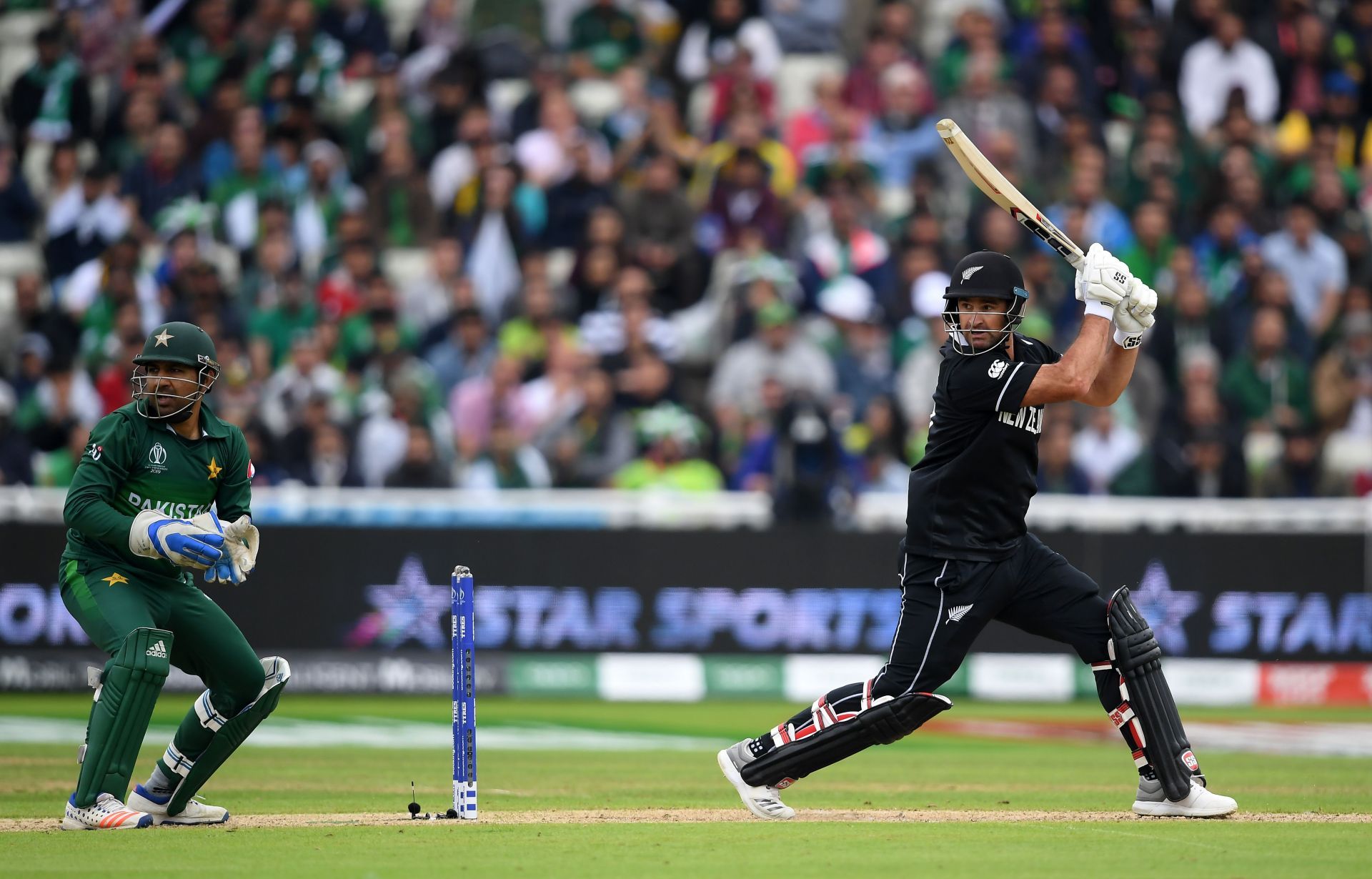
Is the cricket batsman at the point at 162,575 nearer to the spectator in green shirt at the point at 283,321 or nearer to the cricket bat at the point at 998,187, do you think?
the cricket bat at the point at 998,187

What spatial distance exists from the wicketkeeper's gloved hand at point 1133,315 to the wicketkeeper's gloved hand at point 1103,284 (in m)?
0.03

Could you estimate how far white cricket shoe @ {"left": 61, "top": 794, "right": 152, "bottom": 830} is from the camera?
310 inches

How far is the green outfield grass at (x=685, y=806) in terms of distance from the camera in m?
6.96

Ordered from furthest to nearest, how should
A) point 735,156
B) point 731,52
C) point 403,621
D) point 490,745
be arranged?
point 731,52 → point 735,156 → point 403,621 → point 490,745

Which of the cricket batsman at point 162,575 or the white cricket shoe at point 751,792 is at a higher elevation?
the cricket batsman at point 162,575

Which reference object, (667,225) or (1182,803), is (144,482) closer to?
(1182,803)

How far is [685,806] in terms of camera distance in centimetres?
898

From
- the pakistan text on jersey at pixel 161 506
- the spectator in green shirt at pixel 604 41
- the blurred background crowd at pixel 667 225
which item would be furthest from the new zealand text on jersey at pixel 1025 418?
the spectator in green shirt at pixel 604 41

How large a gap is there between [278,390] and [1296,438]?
28.9 feet

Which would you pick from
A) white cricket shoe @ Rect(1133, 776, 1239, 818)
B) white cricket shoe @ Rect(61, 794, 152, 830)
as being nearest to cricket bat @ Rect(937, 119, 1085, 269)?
white cricket shoe @ Rect(1133, 776, 1239, 818)

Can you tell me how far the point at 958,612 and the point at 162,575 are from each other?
3.44 meters

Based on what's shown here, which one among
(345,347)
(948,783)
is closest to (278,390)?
(345,347)

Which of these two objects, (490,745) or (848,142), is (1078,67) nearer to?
(848,142)

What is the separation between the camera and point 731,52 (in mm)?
19156
